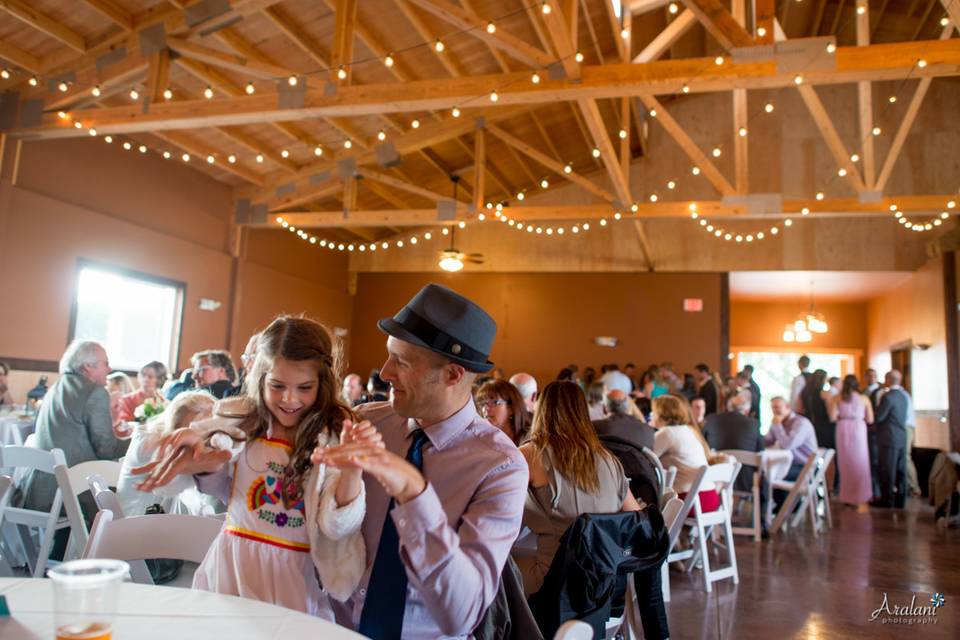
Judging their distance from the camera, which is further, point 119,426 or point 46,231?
point 46,231

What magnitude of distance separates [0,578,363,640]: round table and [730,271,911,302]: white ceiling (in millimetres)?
12453

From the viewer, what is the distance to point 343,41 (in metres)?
6.25

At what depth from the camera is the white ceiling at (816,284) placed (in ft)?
40.7

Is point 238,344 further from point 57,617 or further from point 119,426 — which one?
point 57,617

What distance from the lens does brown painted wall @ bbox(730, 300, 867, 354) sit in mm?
14852

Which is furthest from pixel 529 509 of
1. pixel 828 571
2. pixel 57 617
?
pixel 828 571

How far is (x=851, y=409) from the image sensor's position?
8.52 meters

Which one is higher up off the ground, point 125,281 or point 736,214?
point 736,214

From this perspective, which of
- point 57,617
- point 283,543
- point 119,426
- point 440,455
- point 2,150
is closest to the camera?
point 57,617

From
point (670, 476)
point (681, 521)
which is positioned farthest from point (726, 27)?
point (681, 521)

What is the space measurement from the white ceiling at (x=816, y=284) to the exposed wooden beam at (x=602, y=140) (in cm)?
472

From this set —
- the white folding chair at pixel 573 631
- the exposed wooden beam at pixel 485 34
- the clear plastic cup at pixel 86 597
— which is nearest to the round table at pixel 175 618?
the clear plastic cup at pixel 86 597

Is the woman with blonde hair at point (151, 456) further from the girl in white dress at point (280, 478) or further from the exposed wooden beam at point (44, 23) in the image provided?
the exposed wooden beam at point (44, 23)

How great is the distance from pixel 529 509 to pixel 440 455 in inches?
49.4
